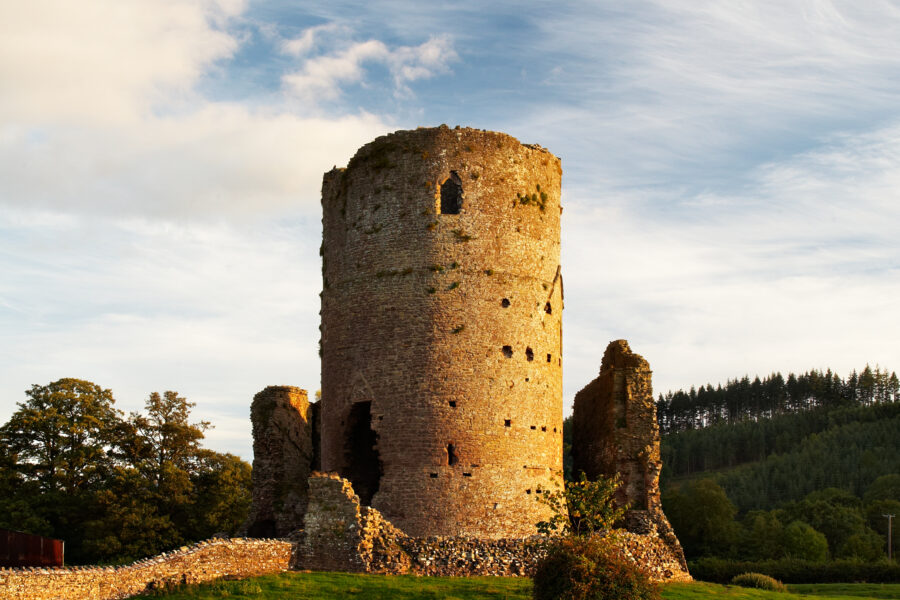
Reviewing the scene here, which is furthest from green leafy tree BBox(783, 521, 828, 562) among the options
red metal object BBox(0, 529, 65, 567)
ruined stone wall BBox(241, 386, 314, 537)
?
red metal object BBox(0, 529, 65, 567)

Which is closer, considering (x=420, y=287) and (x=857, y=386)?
(x=420, y=287)

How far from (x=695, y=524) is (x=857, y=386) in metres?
84.3

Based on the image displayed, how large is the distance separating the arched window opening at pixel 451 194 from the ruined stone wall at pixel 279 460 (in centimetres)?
791

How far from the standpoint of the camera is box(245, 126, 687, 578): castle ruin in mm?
25781

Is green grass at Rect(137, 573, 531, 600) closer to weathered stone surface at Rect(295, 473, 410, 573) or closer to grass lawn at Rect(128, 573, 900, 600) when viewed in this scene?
grass lawn at Rect(128, 573, 900, 600)

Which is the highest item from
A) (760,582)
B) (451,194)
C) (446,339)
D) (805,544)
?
(451,194)

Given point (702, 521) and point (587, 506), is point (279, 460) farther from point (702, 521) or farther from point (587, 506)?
point (702, 521)

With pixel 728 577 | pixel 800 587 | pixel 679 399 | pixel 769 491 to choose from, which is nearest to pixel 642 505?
A: pixel 800 587

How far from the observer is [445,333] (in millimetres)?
26406

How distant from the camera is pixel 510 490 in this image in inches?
1025

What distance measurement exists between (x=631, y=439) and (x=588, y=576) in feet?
29.2

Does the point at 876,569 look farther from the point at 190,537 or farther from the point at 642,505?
the point at 190,537

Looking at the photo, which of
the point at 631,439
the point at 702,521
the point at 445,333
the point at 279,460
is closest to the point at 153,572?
the point at 279,460

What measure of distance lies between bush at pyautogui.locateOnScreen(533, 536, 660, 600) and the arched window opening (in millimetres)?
10093
